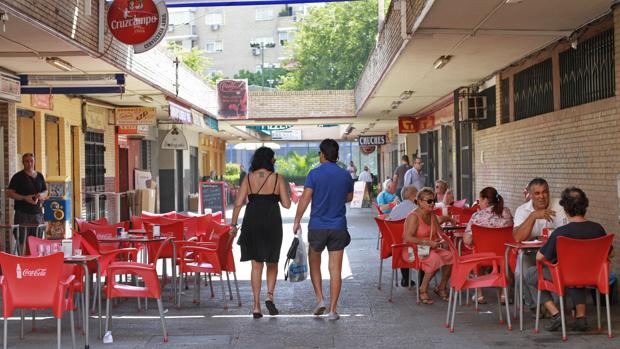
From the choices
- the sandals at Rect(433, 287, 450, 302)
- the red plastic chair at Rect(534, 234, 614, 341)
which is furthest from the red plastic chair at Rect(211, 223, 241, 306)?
the red plastic chair at Rect(534, 234, 614, 341)

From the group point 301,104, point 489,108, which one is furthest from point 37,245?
point 301,104

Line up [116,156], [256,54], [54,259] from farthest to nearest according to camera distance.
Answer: [256,54] < [116,156] < [54,259]

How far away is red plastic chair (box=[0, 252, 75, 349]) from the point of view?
6824mm

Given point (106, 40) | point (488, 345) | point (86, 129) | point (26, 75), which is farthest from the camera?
point (86, 129)

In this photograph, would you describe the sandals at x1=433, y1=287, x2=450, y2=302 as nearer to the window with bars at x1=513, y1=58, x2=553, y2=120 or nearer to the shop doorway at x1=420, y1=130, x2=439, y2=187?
the window with bars at x1=513, y1=58, x2=553, y2=120

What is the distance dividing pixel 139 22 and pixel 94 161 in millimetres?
9284

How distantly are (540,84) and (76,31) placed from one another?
629cm

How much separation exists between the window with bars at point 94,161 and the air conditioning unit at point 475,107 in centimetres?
806

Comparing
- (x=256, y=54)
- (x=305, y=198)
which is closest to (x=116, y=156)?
(x=305, y=198)

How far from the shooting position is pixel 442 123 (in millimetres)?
22500

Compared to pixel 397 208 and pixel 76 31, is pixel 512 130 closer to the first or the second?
pixel 397 208

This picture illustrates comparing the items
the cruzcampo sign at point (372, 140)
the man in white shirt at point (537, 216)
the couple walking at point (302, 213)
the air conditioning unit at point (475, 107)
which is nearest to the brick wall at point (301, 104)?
the cruzcampo sign at point (372, 140)

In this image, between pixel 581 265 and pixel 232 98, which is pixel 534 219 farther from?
pixel 232 98

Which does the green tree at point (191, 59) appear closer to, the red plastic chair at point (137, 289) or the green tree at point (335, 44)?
the green tree at point (335, 44)
